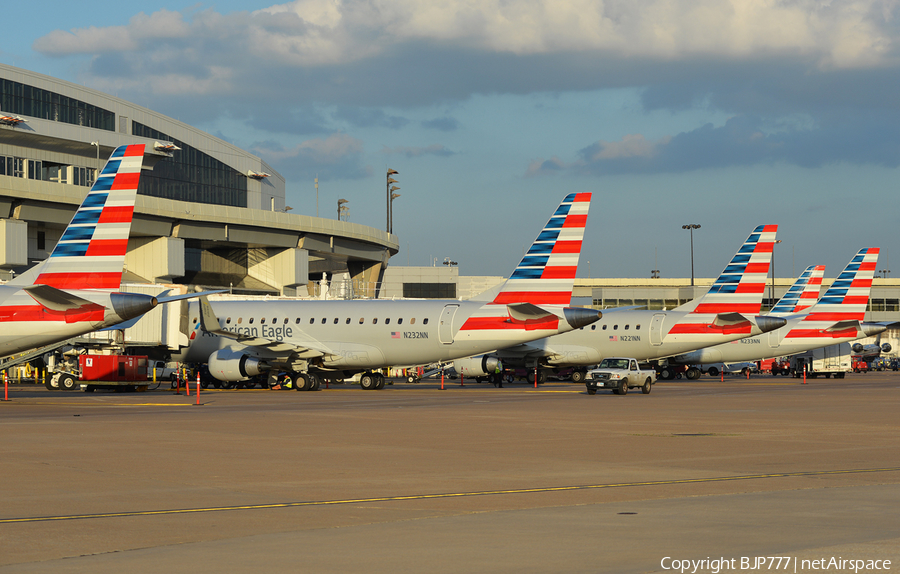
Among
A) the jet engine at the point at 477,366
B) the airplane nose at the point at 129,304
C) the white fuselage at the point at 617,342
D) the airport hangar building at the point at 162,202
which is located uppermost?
the airport hangar building at the point at 162,202

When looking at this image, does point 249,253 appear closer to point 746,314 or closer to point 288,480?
point 746,314

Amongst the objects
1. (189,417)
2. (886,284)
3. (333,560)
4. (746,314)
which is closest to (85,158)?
(746,314)

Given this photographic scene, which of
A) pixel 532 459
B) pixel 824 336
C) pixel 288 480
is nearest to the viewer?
pixel 288 480

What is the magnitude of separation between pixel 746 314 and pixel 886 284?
9606 centimetres

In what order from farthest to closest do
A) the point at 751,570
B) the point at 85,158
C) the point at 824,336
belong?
the point at 85,158
the point at 824,336
the point at 751,570

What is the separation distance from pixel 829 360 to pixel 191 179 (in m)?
58.0

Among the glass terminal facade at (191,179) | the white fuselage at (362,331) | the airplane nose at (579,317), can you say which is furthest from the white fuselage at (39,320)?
the glass terminal facade at (191,179)

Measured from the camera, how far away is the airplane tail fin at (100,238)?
30.6 metres

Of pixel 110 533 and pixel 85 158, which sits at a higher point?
pixel 85 158

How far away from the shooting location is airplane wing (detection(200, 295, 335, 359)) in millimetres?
42250

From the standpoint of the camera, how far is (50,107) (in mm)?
79812

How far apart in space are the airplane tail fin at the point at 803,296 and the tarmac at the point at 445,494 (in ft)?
181

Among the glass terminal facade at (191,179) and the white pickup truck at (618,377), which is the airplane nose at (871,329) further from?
the glass terminal facade at (191,179)

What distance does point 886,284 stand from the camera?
450 feet
